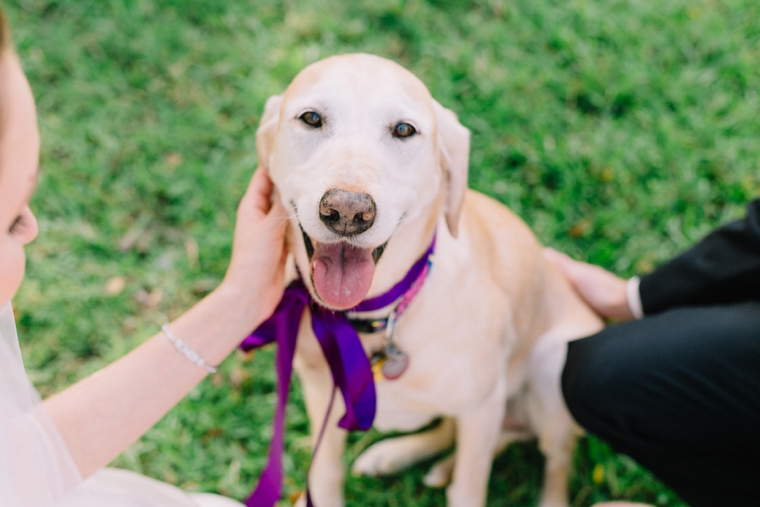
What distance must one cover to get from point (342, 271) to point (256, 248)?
0.90 feet

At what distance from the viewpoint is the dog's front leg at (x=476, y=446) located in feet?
7.49

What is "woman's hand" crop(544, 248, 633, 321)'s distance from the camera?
296 centimetres

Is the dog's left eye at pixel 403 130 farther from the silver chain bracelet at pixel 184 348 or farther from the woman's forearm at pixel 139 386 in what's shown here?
the silver chain bracelet at pixel 184 348

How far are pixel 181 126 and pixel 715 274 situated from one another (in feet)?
9.33

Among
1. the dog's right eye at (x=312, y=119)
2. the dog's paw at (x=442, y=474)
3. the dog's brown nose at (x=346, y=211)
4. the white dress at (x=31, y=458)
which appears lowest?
the dog's paw at (x=442, y=474)

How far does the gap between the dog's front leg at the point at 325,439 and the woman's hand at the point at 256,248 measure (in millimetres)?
420

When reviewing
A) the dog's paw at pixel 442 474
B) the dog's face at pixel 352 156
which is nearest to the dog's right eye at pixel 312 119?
the dog's face at pixel 352 156

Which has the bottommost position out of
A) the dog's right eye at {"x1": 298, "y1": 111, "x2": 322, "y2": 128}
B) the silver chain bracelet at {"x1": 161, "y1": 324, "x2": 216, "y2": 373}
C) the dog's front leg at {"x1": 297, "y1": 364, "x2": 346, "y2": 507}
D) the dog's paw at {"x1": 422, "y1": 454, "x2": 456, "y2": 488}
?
the dog's paw at {"x1": 422, "y1": 454, "x2": 456, "y2": 488}

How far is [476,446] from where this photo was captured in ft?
7.71

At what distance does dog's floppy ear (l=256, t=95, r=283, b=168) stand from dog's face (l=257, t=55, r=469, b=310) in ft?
0.20

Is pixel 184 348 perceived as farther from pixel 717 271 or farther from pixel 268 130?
pixel 717 271

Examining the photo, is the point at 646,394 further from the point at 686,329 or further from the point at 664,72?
the point at 664,72

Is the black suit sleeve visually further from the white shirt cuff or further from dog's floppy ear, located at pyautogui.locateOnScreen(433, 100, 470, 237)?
dog's floppy ear, located at pyautogui.locateOnScreen(433, 100, 470, 237)

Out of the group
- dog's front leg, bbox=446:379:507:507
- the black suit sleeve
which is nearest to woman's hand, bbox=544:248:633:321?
the black suit sleeve
